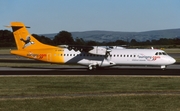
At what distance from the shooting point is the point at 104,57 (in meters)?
41.9

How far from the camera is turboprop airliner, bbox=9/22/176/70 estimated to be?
41.1m

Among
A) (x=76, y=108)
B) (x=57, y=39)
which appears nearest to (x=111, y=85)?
(x=76, y=108)

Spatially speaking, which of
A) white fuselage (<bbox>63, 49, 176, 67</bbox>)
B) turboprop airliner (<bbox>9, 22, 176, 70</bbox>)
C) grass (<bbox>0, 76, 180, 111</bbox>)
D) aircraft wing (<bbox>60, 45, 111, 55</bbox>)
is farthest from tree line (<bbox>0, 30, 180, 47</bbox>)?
grass (<bbox>0, 76, 180, 111</bbox>)

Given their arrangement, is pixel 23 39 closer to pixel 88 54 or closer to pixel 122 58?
pixel 88 54

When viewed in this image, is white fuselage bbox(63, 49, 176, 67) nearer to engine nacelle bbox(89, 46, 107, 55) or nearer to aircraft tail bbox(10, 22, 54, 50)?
engine nacelle bbox(89, 46, 107, 55)

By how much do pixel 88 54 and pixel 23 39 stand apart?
7786 millimetres

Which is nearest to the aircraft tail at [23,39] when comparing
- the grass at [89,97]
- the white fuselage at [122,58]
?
the white fuselage at [122,58]

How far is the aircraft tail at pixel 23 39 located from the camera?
1708 inches

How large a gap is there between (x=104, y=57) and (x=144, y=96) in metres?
23.0

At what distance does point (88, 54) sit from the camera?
42250mm

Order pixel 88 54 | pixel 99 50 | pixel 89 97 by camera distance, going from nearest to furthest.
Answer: pixel 89 97, pixel 99 50, pixel 88 54

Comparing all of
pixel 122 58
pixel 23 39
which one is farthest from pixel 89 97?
pixel 23 39

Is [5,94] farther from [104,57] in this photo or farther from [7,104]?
[104,57]

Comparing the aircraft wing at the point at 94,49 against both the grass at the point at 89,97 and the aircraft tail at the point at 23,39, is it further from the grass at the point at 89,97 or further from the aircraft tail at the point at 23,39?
the grass at the point at 89,97
